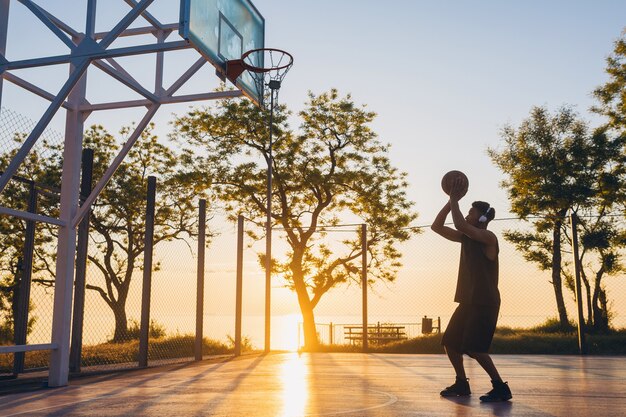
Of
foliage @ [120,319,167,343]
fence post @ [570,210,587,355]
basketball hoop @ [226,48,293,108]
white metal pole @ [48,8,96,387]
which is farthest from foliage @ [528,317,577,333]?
white metal pole @ [48,8,96,387]

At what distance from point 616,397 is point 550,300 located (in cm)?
1196

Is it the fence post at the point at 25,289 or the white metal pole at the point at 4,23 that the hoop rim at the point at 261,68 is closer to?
the white metal pole at the point at 4,23

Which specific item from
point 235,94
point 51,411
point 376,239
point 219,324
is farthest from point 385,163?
point 51,411

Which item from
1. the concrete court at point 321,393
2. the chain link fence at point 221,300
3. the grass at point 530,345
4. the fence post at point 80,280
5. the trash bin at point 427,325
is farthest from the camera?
the trash bin at point 427,325

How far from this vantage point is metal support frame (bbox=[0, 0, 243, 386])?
285 inches

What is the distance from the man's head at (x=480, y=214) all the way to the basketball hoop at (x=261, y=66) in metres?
4.44

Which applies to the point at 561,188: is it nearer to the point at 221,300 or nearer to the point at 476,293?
the point at 221,300

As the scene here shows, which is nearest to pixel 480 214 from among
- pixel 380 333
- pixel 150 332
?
pixel 150 332

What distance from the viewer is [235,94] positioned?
917 cm

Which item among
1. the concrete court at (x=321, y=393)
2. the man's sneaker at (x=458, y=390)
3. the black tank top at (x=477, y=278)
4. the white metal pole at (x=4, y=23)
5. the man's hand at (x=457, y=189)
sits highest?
the white metal pole at (x=4, y=23)

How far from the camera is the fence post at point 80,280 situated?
929 centimetres

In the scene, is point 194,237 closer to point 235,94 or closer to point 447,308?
point 447,308

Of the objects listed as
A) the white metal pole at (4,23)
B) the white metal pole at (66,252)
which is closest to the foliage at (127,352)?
the white metal pole at (66,252)

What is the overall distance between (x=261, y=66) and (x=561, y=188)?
14.8 meters
